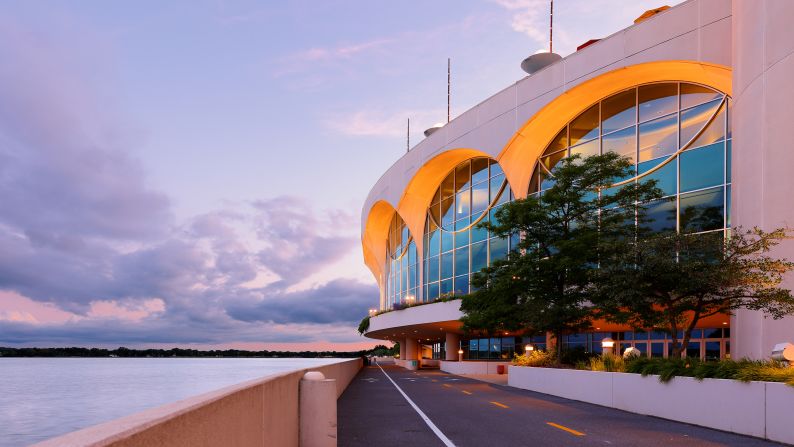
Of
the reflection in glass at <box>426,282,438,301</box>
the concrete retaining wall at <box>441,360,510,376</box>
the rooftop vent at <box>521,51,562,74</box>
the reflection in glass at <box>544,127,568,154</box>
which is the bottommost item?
the concrete retaining wall at <box>441,360,510,376</box>

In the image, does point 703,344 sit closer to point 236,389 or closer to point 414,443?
point 414,443

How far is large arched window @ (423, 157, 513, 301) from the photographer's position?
4731 cm

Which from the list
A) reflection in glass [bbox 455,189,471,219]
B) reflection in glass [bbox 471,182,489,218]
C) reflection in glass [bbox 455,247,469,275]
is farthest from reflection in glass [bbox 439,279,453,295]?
reflection in glass [bbox 471,182,489,218]

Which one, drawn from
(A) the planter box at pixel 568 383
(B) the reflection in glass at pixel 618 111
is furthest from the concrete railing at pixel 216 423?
(B) the reflection in glass at pixel 618 111

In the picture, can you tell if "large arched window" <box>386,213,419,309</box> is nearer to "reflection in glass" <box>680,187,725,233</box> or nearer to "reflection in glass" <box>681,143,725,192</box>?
"reflection in glass" <box>680,187,725,233</box>

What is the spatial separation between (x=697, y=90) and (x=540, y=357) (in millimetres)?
14212

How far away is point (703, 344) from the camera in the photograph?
113 ft

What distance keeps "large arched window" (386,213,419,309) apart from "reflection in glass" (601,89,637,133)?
27.2 metres

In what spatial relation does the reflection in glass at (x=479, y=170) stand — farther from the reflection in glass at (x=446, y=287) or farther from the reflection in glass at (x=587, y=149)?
the reflection in glass at (x=587, y=149)

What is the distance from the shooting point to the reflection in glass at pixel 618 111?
35688mm

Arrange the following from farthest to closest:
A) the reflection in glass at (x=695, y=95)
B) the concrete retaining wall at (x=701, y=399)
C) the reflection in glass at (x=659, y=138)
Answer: the reflection in glass at (x=659, y=138), the reflection in glass at (x=695, y=95), the concrete retaining wall at (x=701, y=399)

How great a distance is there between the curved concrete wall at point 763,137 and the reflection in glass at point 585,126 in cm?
1426

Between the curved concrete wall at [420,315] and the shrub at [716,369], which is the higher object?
the shrub at [716,369]

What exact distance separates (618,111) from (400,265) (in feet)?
114
